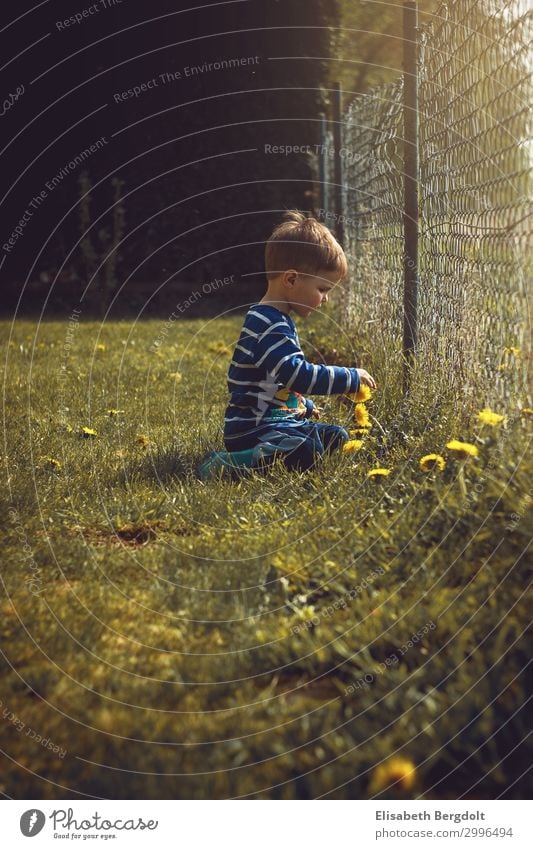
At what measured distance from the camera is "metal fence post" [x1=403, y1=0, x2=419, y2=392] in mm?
4316

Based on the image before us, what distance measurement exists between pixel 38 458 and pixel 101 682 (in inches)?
80.1

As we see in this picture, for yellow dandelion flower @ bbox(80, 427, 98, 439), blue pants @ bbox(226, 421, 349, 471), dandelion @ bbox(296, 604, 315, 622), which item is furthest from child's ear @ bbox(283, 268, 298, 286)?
dandelion @ bbox(296, 604, 315, 622)

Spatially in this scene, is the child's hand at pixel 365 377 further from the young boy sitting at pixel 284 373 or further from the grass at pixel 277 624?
the grass at pixel 277 624

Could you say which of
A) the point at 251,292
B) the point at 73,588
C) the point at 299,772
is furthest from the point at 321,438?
the point at 251,292

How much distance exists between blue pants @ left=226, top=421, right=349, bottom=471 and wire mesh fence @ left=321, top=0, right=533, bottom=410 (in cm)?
50

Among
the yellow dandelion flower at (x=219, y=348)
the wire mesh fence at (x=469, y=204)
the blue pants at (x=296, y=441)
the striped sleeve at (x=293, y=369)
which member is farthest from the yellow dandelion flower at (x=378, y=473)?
the yellow dandelion flower at (x=219, y=348)

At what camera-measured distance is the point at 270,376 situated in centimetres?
385

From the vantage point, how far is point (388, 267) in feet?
17.0

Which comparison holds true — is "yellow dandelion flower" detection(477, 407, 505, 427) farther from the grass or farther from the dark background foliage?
the dark background foliage

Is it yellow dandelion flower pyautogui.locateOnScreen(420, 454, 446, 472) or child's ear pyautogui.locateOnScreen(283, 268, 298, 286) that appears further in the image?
child's ear pyautogui.locateOnScreen(283, 268, 298, 286)

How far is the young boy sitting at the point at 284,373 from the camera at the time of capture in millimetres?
3738

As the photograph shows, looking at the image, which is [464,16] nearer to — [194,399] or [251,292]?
[194,399]

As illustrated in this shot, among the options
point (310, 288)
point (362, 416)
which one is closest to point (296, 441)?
point (362, 416)
